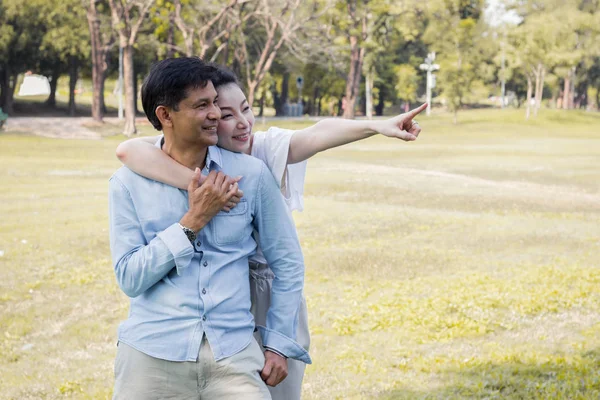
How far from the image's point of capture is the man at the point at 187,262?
9.93 feet

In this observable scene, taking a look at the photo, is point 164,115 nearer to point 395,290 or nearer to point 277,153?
point 277,153

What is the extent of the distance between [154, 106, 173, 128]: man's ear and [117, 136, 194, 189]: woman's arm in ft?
0.47

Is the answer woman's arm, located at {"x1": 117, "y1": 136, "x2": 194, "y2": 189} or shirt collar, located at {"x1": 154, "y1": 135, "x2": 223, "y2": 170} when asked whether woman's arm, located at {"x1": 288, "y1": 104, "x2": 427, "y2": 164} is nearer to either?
shirt collar, located at {"x1": 154, "y1": 135, "x2": 223, "y2": 170}

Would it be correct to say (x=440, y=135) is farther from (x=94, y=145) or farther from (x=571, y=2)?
(x=571, y=2)

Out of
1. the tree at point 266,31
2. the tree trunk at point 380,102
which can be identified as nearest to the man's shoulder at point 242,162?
the tree at point 266,31

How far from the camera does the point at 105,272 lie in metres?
10.6

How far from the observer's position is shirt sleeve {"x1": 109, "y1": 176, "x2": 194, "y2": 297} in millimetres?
2986

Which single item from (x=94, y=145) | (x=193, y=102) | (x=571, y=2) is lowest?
(x=94, y=145)

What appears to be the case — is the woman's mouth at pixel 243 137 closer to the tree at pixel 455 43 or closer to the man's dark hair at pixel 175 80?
the man's dark hair at pixel 175 80

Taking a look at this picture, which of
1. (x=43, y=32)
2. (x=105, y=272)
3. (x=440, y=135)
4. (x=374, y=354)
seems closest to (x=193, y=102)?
(x=374, y=354)

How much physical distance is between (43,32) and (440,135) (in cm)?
2781

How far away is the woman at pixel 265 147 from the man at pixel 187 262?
0.24ft

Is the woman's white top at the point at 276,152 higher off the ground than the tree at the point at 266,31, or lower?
lower

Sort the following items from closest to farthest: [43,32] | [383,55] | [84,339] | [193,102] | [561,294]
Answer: [193,102] → [84,339] → [561,294] → [43,32] → [383,55]
